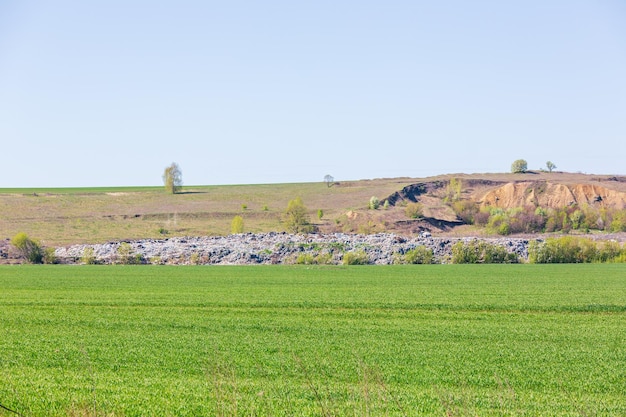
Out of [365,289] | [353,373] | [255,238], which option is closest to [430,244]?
[255,238]

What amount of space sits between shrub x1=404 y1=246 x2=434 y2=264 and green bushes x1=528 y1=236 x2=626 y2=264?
9.35m

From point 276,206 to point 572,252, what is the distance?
56.7 meters

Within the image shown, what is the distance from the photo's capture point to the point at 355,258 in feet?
222

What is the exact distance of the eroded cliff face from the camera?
109m

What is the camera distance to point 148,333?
72.9 feet

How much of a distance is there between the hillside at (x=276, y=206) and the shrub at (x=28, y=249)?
10323 millimetres

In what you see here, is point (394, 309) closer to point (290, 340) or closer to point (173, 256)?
point (290, 340)

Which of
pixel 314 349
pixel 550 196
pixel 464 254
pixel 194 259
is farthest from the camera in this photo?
pixel 550 196

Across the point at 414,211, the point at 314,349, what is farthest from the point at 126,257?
the point at 314,349

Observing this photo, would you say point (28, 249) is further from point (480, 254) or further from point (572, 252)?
point (572, 252)

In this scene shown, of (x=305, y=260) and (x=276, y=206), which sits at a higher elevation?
(x=276, y=206)

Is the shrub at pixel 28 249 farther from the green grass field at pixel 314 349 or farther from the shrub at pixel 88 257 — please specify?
the green grass field at pixel 314 349

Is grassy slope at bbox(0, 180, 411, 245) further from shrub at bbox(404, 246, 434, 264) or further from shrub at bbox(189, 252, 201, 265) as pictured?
shrub at bbox(404, 246, 434, 264)

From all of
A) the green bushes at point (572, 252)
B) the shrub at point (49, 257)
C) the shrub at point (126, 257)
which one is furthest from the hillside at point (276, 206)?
the green bushes at point (572, 252)
